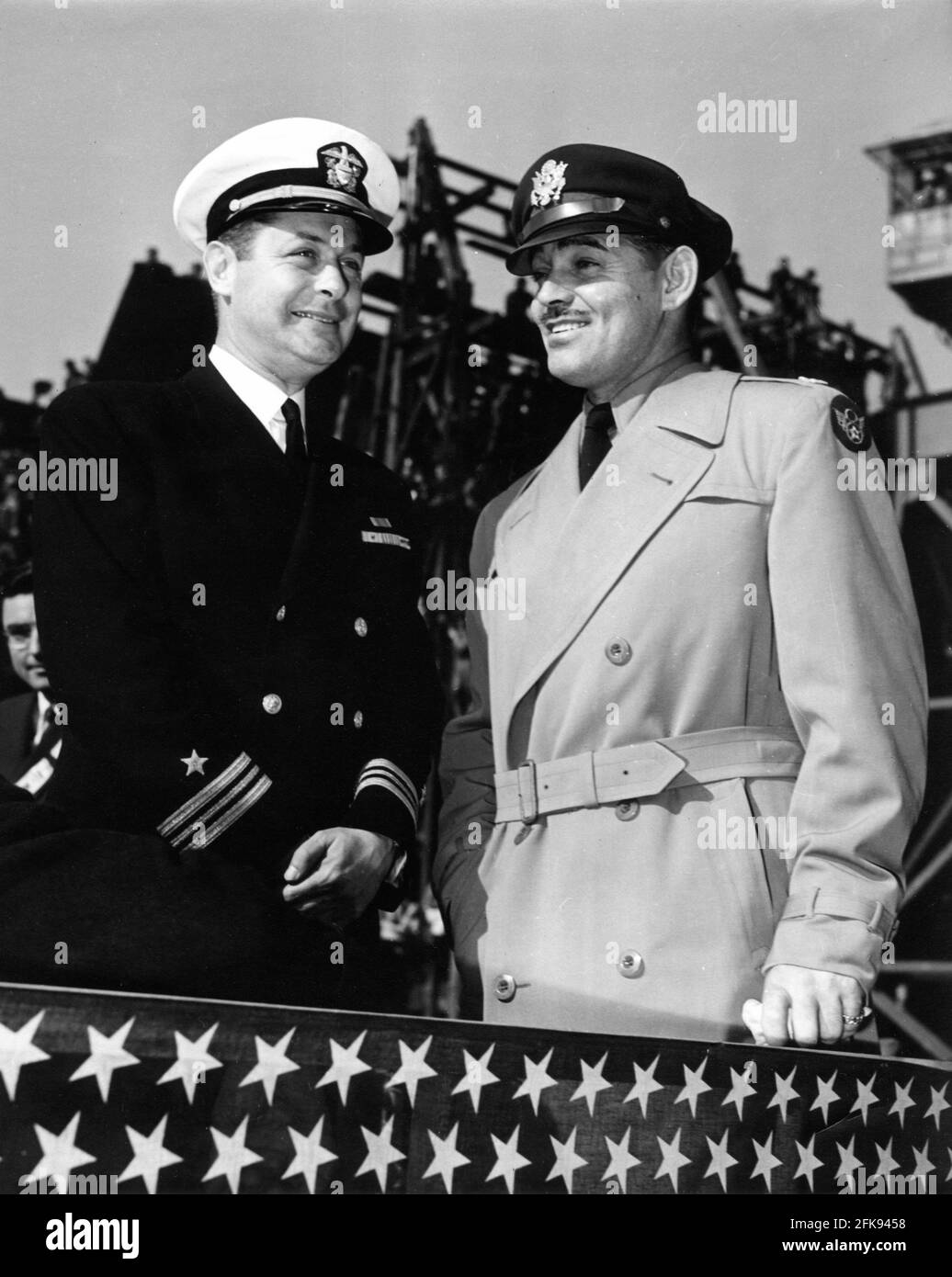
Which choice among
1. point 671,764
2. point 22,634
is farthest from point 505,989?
point 22,634

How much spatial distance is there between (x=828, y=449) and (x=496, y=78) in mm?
1227

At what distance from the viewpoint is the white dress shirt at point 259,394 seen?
2850 mm

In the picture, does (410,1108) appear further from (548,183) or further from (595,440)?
(548,183)

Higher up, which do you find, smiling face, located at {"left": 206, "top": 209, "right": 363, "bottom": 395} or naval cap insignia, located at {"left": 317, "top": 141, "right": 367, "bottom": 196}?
naval cap insignia, located at {"left": 317, "top": 141, "right": 367, "bottom": 196}

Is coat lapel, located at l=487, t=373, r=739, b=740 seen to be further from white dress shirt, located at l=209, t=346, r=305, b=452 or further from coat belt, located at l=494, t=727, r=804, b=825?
white dress shirt, located at l=209, t=346, r=305, b=452

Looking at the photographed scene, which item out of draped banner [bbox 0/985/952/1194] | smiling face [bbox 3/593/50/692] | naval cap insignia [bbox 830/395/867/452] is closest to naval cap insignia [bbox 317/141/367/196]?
naval cap insignia [bbox 830/395/867/452]

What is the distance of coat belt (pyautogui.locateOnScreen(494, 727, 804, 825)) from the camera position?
99.6 inches

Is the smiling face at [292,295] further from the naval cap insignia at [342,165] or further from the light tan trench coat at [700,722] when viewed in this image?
the light tan trench coat at [700,722]

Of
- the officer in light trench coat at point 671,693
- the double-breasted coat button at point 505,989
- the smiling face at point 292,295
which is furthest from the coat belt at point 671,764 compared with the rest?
the smiling face at point 292,295

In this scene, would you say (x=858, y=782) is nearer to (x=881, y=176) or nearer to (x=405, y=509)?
(x=405, y=509)

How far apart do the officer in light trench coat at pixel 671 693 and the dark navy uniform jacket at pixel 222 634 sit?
0.23 meters

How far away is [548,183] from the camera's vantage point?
291 cm
